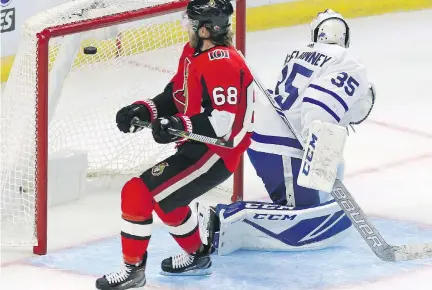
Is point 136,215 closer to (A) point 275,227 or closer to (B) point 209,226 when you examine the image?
(B) point 209,226

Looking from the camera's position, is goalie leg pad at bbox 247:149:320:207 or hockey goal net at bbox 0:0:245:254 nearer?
hockey goal net at bbox 0:0:245:254

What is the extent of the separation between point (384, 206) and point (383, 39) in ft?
8.46

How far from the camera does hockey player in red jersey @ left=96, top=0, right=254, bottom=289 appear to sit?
13.7 feet

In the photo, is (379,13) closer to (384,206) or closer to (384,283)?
(384,206)

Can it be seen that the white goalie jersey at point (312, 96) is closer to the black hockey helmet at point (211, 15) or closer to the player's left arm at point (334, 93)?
the player's left arm at point (334, 93)

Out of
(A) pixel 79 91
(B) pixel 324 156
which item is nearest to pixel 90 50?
(A) pixel 79 91

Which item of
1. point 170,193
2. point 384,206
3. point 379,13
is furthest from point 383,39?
point 170,193

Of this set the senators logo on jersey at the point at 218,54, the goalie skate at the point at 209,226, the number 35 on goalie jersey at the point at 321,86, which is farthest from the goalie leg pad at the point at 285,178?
the senators logo on jersey at the point at 218,54

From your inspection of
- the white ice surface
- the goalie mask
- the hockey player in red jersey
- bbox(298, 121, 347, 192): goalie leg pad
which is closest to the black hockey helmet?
the hockey player in red jersey

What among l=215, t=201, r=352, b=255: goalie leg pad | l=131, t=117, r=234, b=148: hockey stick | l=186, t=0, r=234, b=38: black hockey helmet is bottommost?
l=215, t=201, r=352, b=255: goalie leg pad

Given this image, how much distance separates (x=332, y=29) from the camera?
4809mm

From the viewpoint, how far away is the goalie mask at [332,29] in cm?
481

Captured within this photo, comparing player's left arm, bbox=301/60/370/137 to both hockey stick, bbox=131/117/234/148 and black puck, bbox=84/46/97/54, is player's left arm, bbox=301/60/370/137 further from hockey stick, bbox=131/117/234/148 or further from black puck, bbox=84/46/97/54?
black puck, bbox=84/46/97/54

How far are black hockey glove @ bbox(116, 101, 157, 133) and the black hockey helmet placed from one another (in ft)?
0.99
